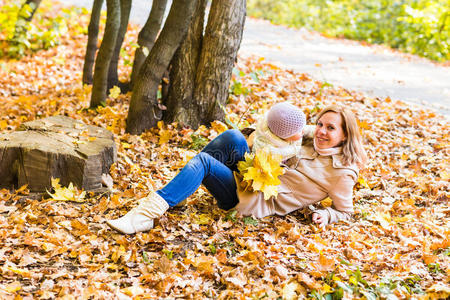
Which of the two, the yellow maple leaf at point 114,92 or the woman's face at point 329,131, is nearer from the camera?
the woman's face at point 329,131

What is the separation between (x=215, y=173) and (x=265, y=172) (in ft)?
1.26

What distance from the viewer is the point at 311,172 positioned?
3.37 metres

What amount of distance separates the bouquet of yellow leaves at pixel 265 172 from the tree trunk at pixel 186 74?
197 cm

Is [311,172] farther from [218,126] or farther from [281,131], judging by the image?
[218,126]

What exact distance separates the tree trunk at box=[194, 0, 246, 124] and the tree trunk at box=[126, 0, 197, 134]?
11.6 inches

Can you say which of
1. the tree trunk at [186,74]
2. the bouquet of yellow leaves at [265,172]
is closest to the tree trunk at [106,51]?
the tree trunk at [186,74]

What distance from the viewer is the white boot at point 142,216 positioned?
2.97m

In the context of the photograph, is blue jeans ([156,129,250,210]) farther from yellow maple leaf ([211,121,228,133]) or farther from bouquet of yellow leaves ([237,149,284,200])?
yellow maple leaf ([211,121,228,133])

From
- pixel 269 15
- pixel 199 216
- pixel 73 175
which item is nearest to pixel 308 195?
pixel 199 216

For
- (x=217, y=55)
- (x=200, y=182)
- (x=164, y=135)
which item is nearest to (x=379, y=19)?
(x=217, y=55)

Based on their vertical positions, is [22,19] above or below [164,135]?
above

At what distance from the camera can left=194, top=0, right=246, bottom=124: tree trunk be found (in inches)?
185

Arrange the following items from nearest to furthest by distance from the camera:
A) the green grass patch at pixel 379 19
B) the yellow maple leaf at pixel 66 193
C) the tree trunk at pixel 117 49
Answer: the yellow maple leaf at pixel 66 193 < the tree trunk at pixel 117 49 < the green grass patch at pixel 379 19

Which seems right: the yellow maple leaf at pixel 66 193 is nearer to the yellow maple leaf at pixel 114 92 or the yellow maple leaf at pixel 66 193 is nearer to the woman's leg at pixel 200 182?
the woman's leg at pixel 200 182
